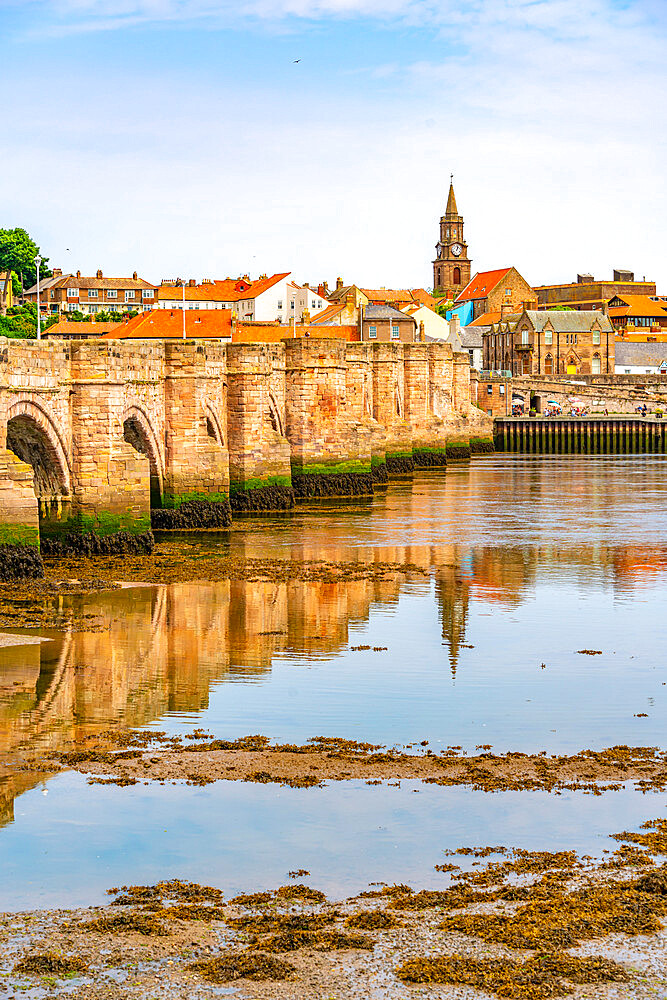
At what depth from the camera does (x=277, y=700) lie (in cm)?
1677

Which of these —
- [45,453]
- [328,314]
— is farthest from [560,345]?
[45,453]

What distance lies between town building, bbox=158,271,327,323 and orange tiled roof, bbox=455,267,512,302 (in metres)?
53.4

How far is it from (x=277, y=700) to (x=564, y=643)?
19.3ft

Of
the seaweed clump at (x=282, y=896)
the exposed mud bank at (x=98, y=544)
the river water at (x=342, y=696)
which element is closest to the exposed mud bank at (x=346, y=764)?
the river water at (x=342, y=696)

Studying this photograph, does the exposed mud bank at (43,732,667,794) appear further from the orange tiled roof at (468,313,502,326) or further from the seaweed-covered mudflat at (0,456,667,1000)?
the orange tiled roof at (468,313,502,326)

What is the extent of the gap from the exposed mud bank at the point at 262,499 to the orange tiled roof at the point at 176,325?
6963 cm

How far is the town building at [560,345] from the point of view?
154000 mm

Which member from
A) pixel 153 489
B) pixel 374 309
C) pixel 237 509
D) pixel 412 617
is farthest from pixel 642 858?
pixel 374 309

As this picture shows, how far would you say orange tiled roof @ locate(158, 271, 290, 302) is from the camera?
13712 centimetres

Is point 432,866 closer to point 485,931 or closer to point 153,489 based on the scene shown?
point 485,931

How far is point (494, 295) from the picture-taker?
620ft

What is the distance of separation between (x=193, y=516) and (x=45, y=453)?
7.16 m

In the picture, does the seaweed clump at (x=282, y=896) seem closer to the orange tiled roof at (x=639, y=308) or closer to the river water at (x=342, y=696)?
the river water at (x=342, y=696)

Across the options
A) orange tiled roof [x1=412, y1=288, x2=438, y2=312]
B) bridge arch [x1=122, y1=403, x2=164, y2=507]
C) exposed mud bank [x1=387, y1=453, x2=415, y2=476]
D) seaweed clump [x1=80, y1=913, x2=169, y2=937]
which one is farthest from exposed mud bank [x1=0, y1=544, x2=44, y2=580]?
orange tiled roof [x1=412, y1=288, x2=438, y2=312]
